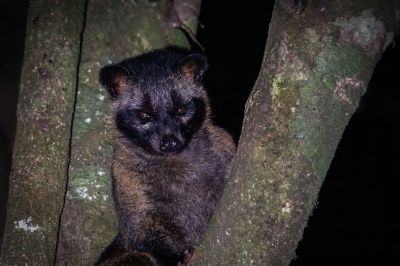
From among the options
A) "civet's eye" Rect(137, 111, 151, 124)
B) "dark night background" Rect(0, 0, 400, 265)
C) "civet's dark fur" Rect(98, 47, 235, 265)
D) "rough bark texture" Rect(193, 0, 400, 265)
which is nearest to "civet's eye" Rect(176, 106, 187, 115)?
"civet's dark fur" Rect(98, 47, 235, 265)

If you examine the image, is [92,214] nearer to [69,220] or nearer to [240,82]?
[69,220]

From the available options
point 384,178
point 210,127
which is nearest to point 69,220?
point 210,127

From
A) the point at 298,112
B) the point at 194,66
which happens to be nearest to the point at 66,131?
the point at 194,66

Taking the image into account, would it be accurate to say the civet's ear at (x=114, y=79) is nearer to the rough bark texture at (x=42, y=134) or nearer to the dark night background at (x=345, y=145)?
the rough bark texture at (x=42, y=134)

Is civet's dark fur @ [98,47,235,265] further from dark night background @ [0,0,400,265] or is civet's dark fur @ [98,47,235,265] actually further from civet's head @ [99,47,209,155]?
dark night background @ [0,0,400,265]

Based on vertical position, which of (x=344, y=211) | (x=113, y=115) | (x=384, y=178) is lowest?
(x=344, y=211)

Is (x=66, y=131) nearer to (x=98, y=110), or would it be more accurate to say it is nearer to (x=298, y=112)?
(x=98, y=110)
